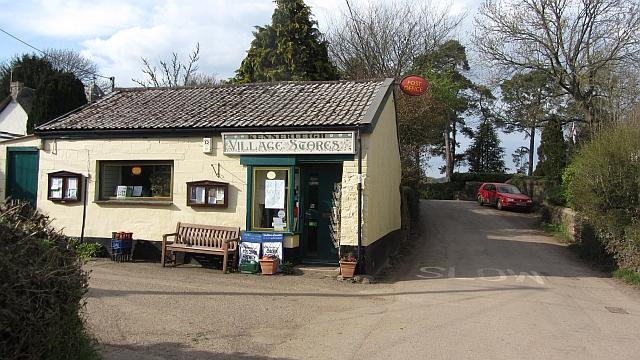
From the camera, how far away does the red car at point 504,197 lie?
27.9 m

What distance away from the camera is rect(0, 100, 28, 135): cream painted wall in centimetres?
3258

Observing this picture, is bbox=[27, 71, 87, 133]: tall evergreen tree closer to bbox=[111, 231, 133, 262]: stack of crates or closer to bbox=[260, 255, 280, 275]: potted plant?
bbox=[111, 231, 133, 262]: stack of crates

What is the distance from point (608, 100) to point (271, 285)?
1921 cm

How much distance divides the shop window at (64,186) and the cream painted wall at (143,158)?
0.55 feet

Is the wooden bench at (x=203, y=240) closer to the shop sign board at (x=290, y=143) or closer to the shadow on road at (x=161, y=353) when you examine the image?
the shop sign board at (x=290, y=143)

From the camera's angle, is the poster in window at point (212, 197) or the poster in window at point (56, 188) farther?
the poster in window at point (56, 188)

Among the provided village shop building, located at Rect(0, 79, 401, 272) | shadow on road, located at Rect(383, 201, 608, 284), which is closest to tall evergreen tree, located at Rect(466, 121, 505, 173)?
shadow on road, located at Rect(383, 201, 608, 284)

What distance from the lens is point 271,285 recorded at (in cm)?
1070

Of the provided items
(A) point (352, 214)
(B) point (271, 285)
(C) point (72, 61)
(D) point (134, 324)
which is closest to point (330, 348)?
(D) point (134, 324)

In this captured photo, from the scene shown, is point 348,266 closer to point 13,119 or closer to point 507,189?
point 507,189

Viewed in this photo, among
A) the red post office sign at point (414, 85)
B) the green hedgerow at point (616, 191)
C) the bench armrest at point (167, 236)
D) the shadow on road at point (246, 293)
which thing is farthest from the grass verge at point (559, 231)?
the bench armrest at point (167, 236)

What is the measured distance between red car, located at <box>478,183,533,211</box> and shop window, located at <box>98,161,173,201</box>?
19883 millimetres

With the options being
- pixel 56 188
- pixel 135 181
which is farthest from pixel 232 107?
pixel 56 188

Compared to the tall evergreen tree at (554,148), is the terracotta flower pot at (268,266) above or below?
below
